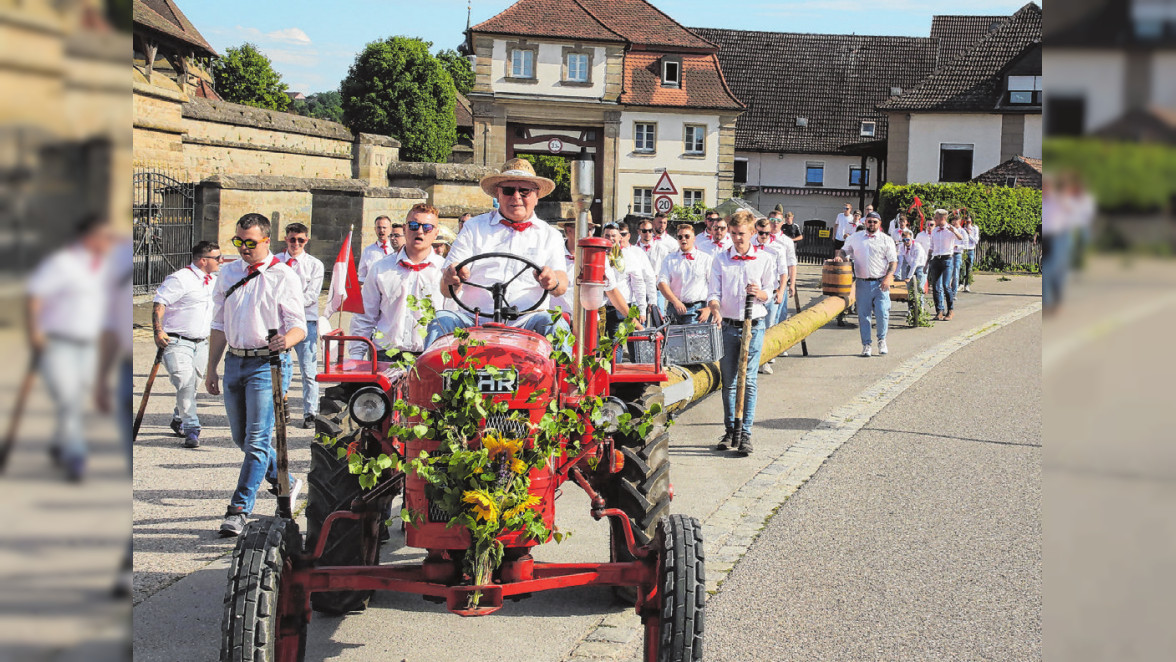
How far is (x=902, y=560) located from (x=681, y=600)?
2.84 meters

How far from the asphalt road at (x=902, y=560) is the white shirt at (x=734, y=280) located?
151 cm

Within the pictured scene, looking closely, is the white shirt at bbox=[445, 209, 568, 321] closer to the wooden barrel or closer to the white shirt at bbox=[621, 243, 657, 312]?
the white shirt at bbox=[621, 243, 657, 312]

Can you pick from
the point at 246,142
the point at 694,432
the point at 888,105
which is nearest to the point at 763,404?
the point at 694,432

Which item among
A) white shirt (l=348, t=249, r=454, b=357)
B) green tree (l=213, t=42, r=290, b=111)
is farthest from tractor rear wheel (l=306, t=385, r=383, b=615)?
green tree (l=213, t=42, r=290, b=111)

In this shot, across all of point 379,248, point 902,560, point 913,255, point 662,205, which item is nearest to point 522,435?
point 902,560

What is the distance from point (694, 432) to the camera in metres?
10.8

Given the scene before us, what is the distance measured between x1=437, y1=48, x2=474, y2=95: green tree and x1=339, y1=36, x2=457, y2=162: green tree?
20405mm

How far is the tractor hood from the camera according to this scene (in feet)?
13.9

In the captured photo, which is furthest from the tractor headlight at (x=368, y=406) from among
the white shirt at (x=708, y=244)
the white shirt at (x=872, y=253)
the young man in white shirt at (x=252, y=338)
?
the white shirt at (x=872, y=253)

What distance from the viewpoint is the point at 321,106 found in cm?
15800

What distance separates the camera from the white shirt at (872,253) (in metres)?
15.7

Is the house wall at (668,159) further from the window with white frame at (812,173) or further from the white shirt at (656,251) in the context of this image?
the white shirt at (656,251)

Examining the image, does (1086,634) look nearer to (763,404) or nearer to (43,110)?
(43,110)

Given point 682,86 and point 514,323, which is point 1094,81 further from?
point 682,86
